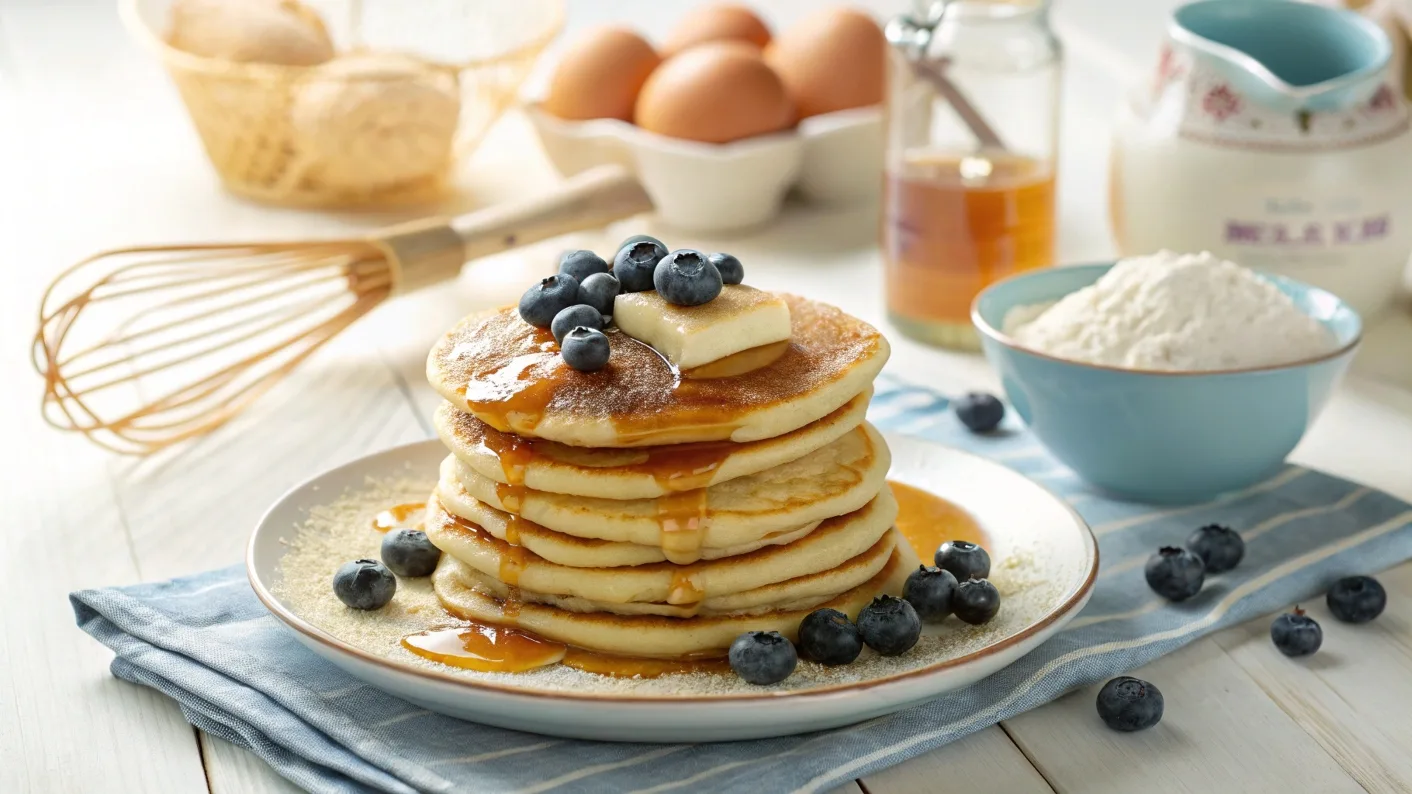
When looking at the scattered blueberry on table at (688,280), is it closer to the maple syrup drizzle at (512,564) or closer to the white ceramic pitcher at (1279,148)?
the maple syrup drizzle at (512,564)

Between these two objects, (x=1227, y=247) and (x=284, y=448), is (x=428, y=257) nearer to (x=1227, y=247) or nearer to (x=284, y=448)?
(x=284, y=448)

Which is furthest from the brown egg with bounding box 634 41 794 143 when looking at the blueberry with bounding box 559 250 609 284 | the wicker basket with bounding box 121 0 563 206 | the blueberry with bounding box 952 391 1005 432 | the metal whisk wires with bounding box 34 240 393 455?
the blueberry with bounding box 559 250 609 284

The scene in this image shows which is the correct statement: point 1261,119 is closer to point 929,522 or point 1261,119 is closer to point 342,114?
point 929,522

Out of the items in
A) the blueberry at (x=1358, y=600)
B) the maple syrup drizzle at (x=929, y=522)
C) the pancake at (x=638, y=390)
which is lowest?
the blueberry at (x=1358, y=600)

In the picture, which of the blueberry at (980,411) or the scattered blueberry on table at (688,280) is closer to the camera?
the scattered blueberry on table at (688,280)

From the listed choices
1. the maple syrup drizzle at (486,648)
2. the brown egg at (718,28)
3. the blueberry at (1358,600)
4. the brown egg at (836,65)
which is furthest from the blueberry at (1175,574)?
the brown egg at (718,28)

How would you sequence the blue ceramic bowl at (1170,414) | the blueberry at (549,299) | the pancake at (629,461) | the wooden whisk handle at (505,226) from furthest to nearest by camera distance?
the wooden whisk handle at (505,226), the blue ceramic bowl at (1170,414), the blueberry at (549,299), the pancake at (629,461)
